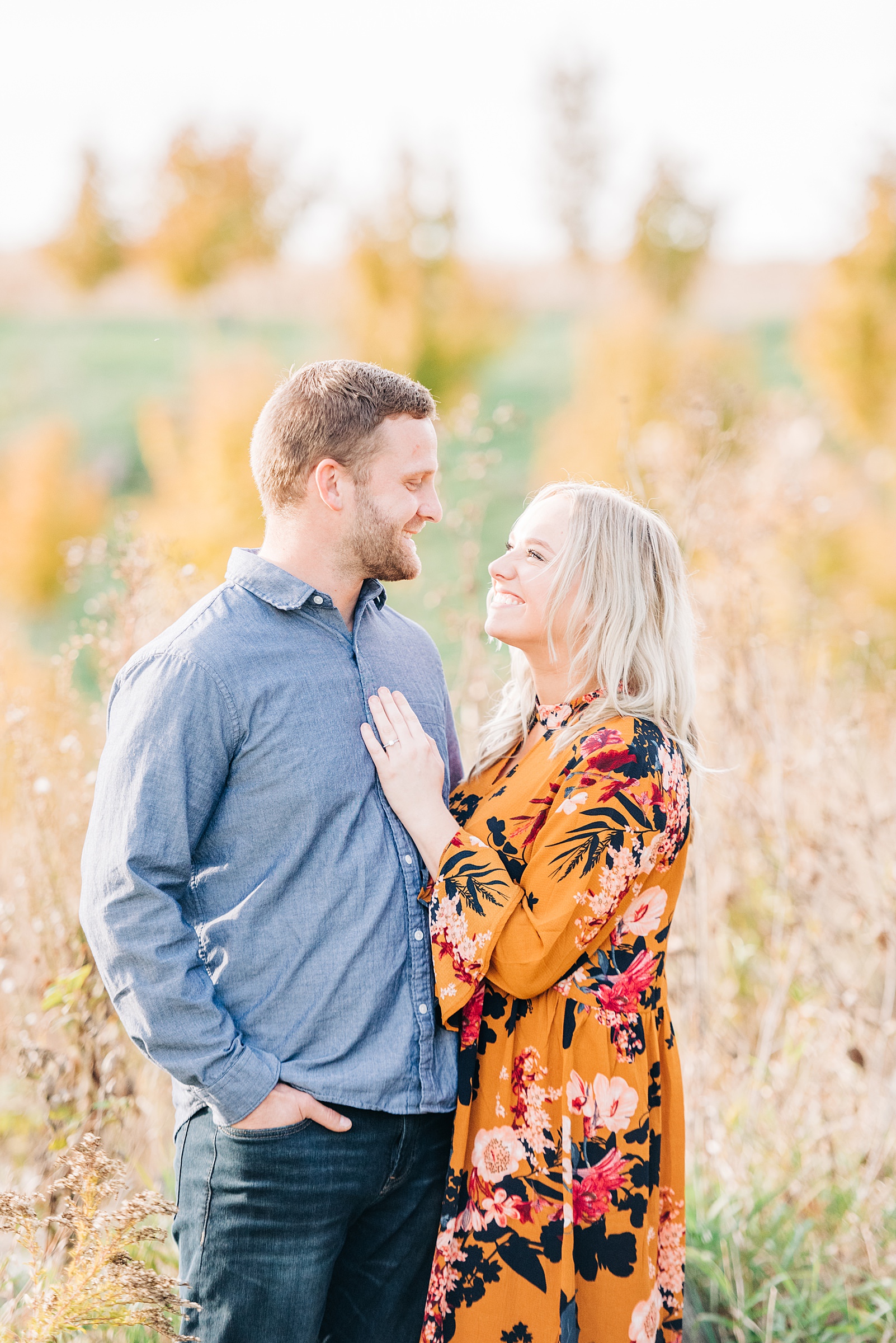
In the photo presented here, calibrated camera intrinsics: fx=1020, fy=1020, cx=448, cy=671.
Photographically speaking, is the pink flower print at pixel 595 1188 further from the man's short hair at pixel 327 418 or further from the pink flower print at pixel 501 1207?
the man's short hair at pixel 327 418

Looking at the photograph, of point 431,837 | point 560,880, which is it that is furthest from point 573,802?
point 431,837

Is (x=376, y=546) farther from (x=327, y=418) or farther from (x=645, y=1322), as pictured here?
(x=645, y=1322)

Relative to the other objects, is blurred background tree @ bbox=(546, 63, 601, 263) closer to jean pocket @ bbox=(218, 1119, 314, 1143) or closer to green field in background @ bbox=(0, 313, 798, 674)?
green field in background @ bbox=(0, 313, 798, 674)

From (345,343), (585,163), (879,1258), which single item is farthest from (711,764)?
(585,163)

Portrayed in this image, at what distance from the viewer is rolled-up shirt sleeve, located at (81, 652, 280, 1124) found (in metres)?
1.59

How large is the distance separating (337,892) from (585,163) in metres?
22.7

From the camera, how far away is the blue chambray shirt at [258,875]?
63.2 inches

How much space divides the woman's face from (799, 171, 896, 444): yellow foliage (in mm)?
13009

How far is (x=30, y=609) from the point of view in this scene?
14.8 m

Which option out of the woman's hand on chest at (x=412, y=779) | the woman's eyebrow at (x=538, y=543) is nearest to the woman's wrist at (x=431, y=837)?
the woman's hand on chest at (x=412, y=779)

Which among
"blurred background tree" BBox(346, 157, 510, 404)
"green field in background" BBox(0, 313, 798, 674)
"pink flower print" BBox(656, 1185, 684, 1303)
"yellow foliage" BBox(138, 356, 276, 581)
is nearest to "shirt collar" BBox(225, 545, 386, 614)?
"pink flower print" BBox(656, 1185, 684, 1303)

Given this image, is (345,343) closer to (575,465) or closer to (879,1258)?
(575,465)

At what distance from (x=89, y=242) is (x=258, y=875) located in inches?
920

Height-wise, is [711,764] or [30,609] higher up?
[711,764]
